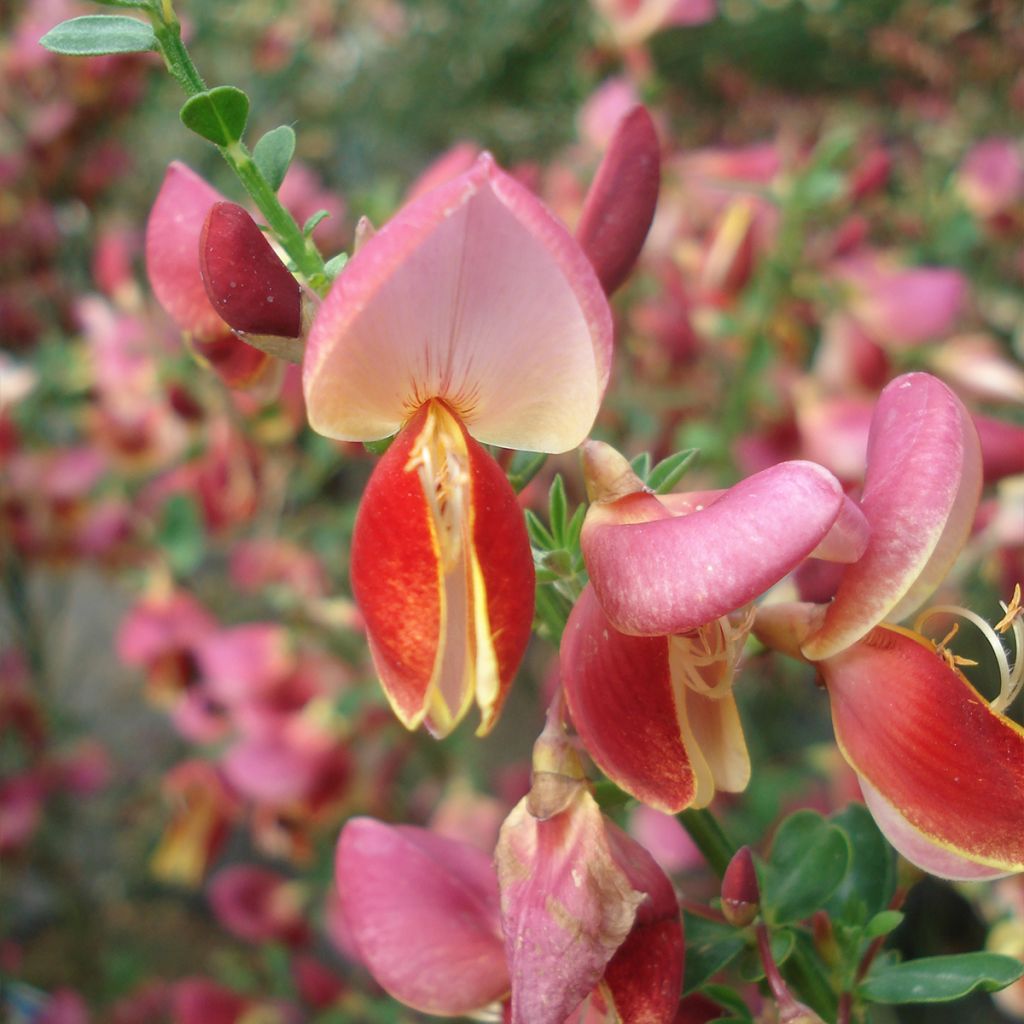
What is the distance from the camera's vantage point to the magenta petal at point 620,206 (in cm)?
41

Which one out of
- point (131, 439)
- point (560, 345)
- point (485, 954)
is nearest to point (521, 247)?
point (560, 345)

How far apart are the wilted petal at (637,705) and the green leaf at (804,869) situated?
99 mm

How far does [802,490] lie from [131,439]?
3.50 feet

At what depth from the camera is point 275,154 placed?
0.37 metres

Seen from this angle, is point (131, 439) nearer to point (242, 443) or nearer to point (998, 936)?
point (242, 443)

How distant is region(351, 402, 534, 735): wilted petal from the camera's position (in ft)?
1.02

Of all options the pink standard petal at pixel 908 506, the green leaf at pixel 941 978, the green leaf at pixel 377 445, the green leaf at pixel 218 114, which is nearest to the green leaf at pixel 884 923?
the green leaf at pixel 941 978

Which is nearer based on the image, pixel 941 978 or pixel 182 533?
pixel 941 978

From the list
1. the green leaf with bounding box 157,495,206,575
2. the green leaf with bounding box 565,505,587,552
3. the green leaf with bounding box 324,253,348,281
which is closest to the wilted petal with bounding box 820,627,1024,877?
the green leaf with bounding box 565,505,587,552

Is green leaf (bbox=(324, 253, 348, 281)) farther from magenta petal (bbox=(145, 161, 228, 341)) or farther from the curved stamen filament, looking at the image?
the curved stamen filament

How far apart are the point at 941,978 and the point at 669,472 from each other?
20 centimetres

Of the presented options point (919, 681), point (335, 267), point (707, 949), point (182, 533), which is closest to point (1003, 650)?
point (919, 681)

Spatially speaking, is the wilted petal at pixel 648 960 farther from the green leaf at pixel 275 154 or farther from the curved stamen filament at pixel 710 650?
the green leaf at pixel 275 154

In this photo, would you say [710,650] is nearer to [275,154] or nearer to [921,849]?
[921,849]
